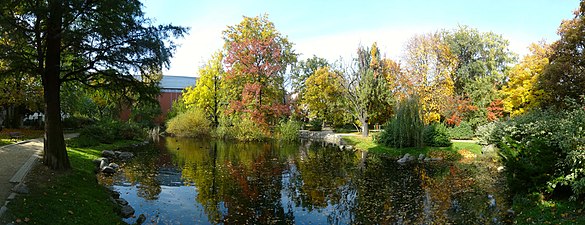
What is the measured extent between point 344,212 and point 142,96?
291 inches

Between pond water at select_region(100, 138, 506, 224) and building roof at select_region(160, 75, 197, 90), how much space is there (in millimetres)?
43871

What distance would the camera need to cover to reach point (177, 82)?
206ft

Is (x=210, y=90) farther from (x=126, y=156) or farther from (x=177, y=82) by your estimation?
(x=177, y=82)

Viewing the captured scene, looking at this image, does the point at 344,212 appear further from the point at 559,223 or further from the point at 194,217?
the point at 559,223

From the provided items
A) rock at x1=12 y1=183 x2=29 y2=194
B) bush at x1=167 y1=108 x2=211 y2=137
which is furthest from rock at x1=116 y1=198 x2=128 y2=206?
bush at x1=167 y1=108 x2=211 y2=137

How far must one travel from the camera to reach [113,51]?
10.6m

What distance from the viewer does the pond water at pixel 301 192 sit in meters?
9.09

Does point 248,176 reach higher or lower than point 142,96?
lower

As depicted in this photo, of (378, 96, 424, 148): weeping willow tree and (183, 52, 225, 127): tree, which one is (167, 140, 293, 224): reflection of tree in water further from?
(183, 52, 225, 127): tree

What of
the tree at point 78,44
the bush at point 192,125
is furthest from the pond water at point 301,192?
the bush at point 192,125

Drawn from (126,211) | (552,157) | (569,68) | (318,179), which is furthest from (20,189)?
(569,68)

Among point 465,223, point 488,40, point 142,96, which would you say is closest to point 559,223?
point 465,223

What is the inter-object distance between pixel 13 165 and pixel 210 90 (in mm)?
25340

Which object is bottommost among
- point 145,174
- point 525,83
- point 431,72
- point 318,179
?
point 318,179
